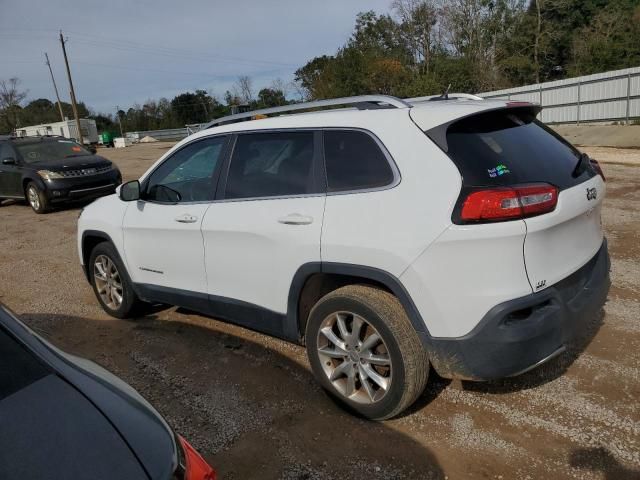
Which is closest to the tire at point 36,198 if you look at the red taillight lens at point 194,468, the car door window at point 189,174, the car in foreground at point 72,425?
the car door window at point 189,174

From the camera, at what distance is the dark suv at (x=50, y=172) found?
36.9 feet

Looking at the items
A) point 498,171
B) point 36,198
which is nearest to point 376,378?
point 498,171

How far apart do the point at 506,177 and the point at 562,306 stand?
736 mm

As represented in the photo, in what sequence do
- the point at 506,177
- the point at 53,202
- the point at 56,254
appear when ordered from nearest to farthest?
the point at 506,177 < the point at 56,254 < the point at 53,202

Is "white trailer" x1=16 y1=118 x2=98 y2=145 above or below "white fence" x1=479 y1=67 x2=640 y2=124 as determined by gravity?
above

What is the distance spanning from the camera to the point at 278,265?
3275mm

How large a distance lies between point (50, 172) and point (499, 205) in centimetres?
1116

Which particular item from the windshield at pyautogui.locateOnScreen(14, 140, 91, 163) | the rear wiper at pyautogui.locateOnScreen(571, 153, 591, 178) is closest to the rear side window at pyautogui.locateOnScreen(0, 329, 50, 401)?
the rear wiper at pyautogui.locateOnScreen(571, 153, 591, 178)

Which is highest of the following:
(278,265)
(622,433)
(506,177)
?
(506,177)

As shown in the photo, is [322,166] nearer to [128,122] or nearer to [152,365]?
[152,365]

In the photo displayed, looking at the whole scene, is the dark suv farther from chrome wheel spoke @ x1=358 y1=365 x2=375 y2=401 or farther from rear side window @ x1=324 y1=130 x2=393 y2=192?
chrome wheel spoke @ x1=358 y1=365 x2=375 y2=401

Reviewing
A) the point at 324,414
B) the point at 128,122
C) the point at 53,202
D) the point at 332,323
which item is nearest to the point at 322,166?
the point at 332,323

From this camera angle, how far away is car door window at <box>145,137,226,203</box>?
12.7ft

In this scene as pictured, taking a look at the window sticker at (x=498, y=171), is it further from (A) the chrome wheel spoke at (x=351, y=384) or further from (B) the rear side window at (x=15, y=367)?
(B) the rear side window at (x=15, y=367)
